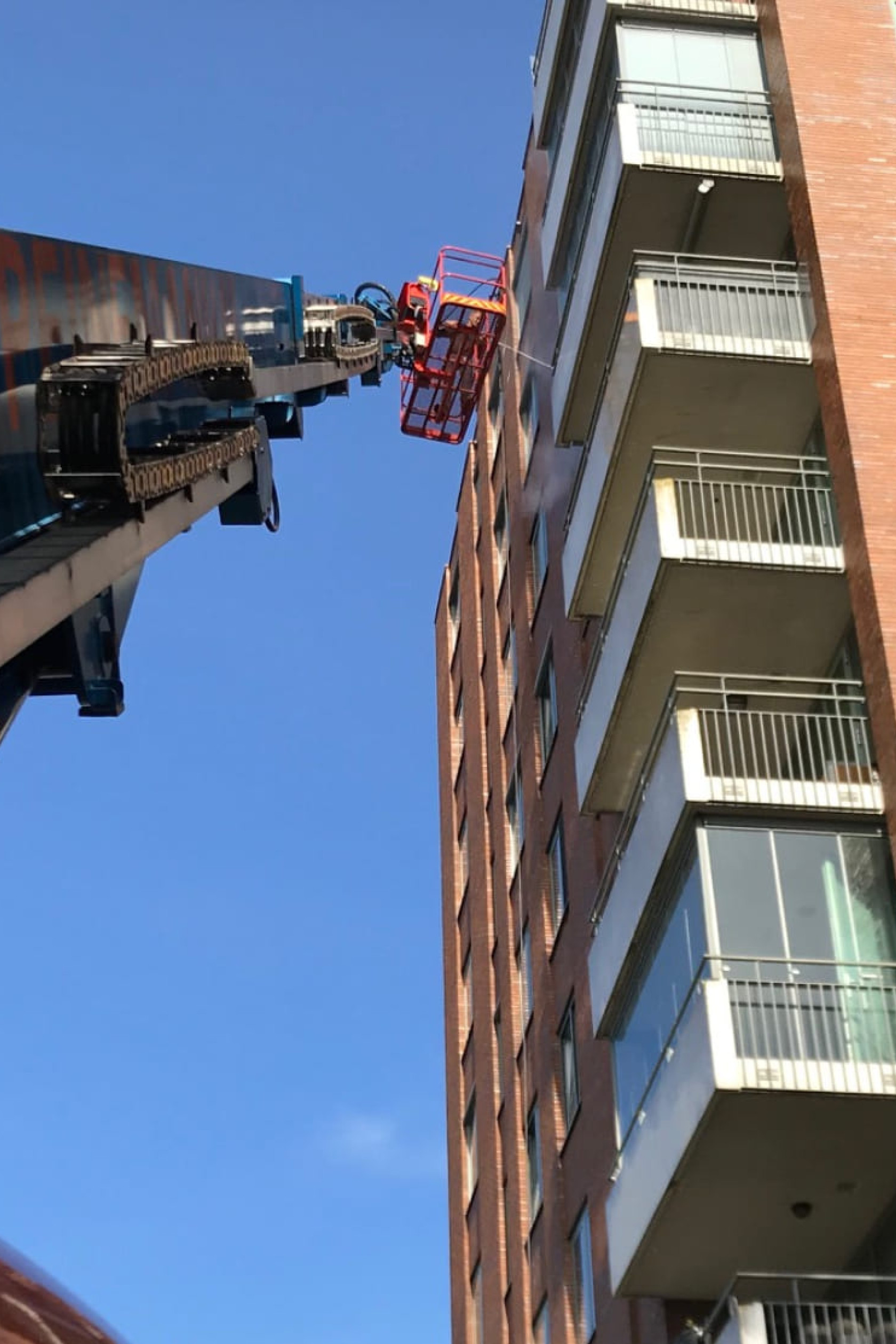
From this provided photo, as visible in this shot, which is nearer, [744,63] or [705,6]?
[744,63]

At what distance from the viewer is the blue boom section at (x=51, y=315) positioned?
1587 cm

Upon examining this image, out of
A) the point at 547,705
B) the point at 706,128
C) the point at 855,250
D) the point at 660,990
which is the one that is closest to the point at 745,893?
the point at 660,990

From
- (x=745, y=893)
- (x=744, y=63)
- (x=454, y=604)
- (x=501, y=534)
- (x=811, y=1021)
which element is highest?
(x=454, y=604)

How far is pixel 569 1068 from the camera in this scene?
2530cm

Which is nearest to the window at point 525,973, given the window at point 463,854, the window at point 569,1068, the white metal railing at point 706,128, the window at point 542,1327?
the window at point 569,1068

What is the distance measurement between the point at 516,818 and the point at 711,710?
1418 cm

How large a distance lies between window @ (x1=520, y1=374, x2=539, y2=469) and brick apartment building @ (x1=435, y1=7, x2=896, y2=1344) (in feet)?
12.4

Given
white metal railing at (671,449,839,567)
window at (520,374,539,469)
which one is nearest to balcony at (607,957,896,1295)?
white metal railing at (671,449,839,567)

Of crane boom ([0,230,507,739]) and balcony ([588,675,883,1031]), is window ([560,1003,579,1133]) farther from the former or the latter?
crane boom ([0,230,507,739])

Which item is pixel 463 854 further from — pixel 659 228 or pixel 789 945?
pixel 789 945

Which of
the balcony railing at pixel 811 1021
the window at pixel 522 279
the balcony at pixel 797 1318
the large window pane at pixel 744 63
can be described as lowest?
the balcony at pixel 797 1318

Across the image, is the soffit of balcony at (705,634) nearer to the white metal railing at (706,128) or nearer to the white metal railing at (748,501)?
the white metal railing at (748,501)

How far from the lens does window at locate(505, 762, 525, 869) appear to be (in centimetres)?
3092

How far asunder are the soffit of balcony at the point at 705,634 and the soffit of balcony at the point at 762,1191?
15.7 ft
